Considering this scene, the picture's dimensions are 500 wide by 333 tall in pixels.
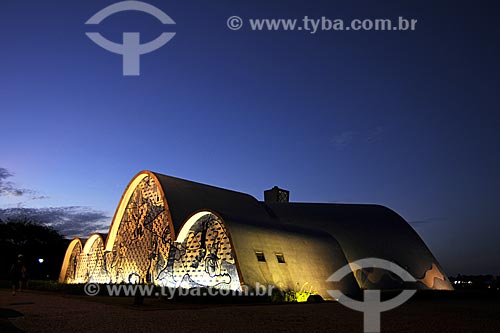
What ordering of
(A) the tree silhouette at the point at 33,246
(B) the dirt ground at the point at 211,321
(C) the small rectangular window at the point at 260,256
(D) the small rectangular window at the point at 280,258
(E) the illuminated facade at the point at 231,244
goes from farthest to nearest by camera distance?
(A) the tree silhouette at the point at 33,246
(D) the small rectangular window at the point at 280,258
(E) the illuminated facade at the point at 231,244
(C) the small rectangular window at the point at 260,256
(B) the dirt ground at the point at 211,321

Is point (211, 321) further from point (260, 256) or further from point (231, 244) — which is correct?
point (260, 256)

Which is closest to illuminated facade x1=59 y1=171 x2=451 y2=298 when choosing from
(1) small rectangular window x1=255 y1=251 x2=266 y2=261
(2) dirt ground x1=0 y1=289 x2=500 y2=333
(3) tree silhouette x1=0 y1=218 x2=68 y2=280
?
(1) small rectangular window x1=255 y1=251 x2=266 y2=261

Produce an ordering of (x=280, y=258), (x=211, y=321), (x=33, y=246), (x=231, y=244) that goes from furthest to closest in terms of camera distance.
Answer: (x=33, y=246) < (x=280, y=258) < (x=231, y=244) < (x=211, y=321)

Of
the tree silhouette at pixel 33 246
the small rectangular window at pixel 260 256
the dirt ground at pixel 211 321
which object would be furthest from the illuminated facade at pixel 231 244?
the tree silhouette at pixel 33 246

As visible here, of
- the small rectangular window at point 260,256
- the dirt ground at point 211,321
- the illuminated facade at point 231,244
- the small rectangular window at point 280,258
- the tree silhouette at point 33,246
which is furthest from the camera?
the tree silhouette at point 33,246

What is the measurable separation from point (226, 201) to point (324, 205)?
880 centimetres

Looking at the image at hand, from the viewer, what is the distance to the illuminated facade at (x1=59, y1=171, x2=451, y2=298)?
63.0ft

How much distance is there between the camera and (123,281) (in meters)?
24.4

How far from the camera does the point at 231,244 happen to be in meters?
18.5

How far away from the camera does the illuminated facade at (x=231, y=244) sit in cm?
1921

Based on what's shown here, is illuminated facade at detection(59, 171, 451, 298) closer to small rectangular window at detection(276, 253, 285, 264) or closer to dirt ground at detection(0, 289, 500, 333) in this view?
small rectangular window at detection(276, 253, 285, 264)

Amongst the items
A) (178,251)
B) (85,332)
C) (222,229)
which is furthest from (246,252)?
(85,332)

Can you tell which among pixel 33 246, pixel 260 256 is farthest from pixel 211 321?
pixel 33 246

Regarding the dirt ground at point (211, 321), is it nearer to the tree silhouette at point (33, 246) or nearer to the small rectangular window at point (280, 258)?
the small rectangular window at point (280, 258)
